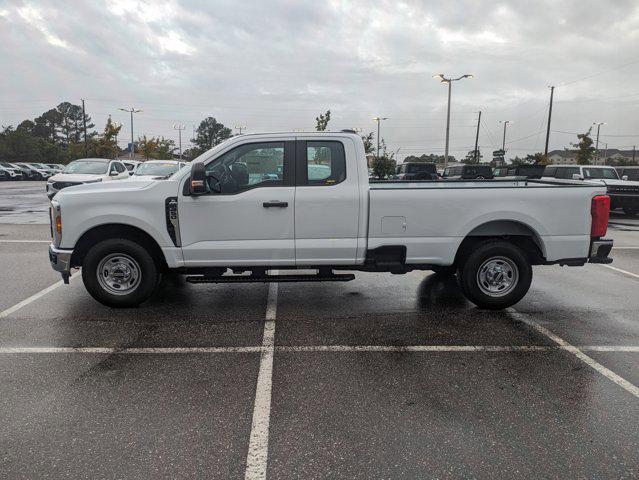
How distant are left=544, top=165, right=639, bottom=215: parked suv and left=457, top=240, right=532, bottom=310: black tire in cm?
1156

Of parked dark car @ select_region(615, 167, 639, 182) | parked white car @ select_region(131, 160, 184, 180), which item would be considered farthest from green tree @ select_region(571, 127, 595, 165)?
parked white car @ select_region(131, 160, 184, 180)

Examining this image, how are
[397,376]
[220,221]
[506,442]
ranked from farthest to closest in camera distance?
1. [220,221]
2. [397,376]
3. [506,442]

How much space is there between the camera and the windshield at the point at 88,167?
1850 centimetres

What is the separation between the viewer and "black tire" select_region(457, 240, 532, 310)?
19.0ft

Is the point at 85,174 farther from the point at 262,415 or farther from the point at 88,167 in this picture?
the point at 262,415

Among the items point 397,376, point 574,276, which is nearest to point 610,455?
point 397,376

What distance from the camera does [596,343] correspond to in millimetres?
4969

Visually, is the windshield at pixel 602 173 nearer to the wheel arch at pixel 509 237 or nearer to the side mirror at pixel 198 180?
the wheel arch at pixel 509 237

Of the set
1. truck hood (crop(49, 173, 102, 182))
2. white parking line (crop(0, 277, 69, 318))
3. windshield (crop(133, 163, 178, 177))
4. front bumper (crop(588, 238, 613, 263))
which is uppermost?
windshield (crop(133, 163, 178, 177))

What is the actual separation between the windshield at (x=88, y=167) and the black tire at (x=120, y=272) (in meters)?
14.3

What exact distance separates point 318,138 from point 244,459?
371 cm

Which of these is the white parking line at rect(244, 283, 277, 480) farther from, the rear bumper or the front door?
the rear bumper

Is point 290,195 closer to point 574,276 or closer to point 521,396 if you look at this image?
point 521,396

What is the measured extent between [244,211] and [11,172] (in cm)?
4906
